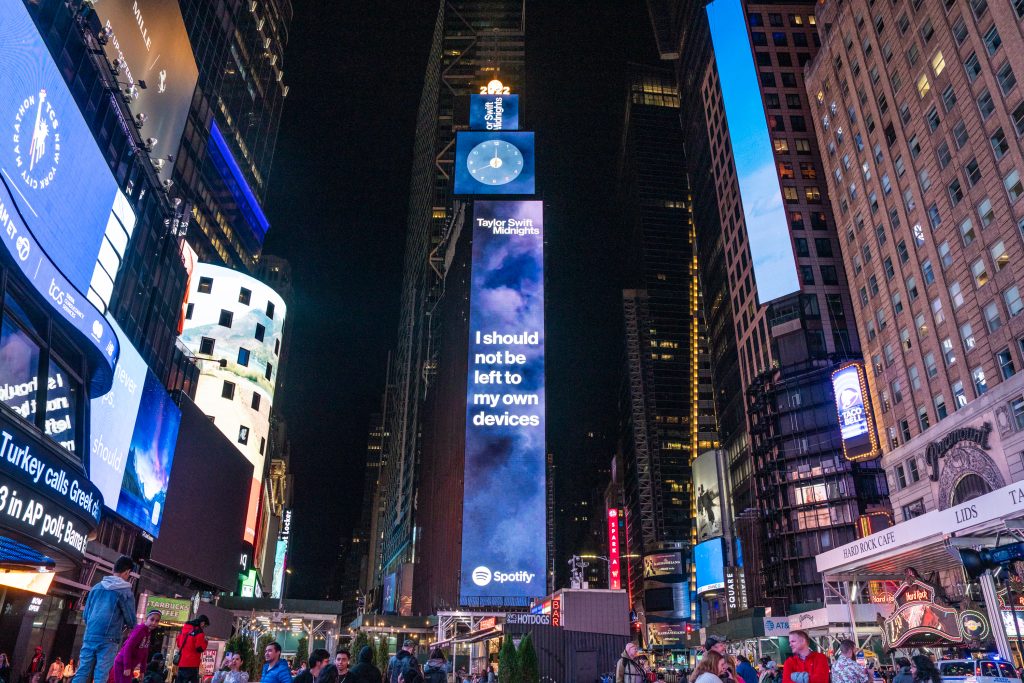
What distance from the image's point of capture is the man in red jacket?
9.28 m

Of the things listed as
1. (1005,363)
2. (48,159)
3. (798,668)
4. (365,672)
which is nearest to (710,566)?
(1005,363)

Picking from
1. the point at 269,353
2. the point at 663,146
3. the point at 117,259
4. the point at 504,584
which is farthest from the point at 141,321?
the point at 663,146

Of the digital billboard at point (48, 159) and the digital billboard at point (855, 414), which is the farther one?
the digital billboard at point (855, 414)

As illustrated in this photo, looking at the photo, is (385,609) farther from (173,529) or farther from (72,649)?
(72,649)

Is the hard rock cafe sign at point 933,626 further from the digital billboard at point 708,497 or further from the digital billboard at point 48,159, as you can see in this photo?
the digital billboard at point 708,497

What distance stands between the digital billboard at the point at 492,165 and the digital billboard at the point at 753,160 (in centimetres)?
4097

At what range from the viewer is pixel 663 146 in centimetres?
18025

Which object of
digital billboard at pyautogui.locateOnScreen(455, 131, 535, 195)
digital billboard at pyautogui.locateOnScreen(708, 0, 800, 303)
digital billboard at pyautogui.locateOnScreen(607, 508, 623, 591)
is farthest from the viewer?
digital billboard at pyautogui.locateOnScreen(607, 508, 623, 591)

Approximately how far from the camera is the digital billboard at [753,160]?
77.4 metres

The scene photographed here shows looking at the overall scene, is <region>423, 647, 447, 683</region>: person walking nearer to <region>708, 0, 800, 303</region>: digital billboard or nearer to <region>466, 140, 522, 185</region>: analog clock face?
<region>466, 140, 522, 185</region>: analog clock face

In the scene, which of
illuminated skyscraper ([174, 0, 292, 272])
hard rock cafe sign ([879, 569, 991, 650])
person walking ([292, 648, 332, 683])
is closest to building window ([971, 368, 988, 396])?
hard rock cafe sign ([879, 569, 991, 650])

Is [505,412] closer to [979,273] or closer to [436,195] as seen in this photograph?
[979,273]

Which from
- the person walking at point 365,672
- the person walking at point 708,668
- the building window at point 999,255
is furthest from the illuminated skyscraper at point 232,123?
the person walking at point 708,668

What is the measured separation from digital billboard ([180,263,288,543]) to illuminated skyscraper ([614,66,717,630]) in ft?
274
